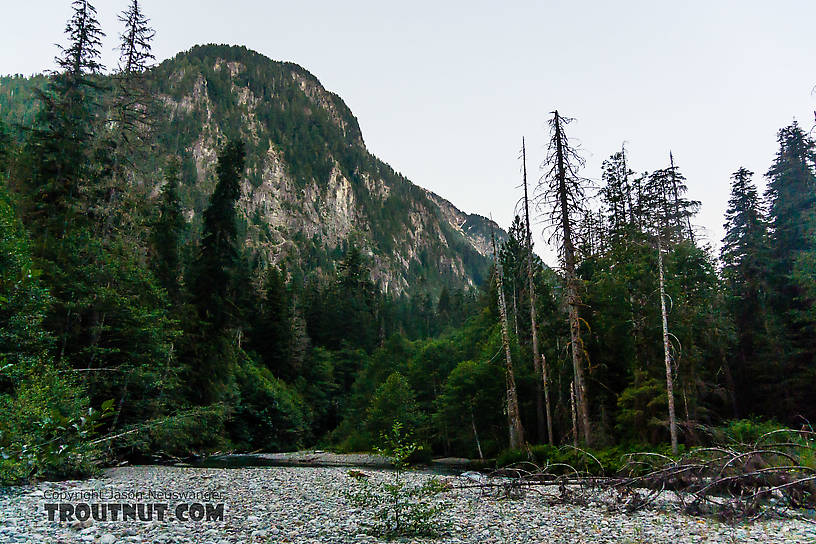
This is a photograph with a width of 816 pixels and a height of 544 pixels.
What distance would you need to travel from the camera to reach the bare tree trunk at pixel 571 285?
16.7 metres

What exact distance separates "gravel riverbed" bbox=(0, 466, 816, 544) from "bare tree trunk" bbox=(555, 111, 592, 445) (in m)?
5.97

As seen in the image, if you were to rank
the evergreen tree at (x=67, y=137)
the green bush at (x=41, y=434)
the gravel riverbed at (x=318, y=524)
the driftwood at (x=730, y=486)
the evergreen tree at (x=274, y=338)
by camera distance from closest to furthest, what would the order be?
1. the gravel riverbed at (x=318, y=524)
2. the driftwood at (x=730, y=486)
3. the green bush at (x=41, y=434)
4. the evergreen tree at (x=67, y=137)
5. the evergreen tree at (x=274, y=338)

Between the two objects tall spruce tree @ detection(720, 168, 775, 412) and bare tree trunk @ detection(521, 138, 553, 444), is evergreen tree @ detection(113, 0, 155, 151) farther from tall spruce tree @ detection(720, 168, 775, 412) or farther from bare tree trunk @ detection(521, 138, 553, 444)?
tall spruce tree @ detection(720, 168, 775, 412)

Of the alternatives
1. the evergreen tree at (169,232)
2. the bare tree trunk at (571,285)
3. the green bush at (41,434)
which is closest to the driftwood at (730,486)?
the bare tree trunk at (571,285)

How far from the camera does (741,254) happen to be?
96.5 ft

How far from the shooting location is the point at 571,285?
16844 mm

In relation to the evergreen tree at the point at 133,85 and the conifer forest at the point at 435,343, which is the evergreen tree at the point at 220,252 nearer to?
the conifer forest at the point at 435,343

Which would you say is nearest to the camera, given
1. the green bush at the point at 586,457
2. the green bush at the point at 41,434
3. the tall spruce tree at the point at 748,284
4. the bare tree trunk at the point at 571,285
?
the green bush at the point at 41,434

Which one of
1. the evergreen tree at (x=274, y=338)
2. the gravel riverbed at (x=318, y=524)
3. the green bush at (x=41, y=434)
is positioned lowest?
the gravel riverbed at (x=318, y=524)

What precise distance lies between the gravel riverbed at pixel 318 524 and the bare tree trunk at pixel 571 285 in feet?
19.6

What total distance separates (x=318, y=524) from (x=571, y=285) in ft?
39.8

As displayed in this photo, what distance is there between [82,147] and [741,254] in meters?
37.8

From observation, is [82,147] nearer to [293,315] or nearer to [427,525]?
[427,525]

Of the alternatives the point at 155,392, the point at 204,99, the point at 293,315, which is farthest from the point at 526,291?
the point at 204,99
